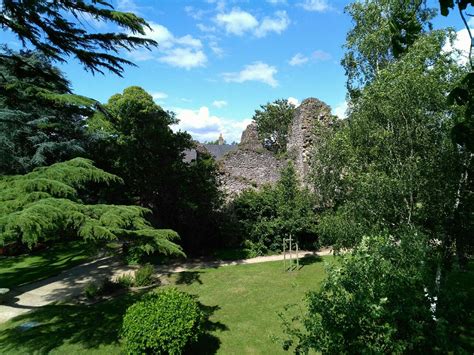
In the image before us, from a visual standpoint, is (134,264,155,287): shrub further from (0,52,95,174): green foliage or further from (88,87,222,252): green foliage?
(0,52,95,174): green foliage

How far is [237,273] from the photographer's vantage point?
13.5 m

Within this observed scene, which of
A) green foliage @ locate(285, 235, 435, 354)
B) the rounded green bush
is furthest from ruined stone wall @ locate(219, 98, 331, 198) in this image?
green foliage @ locate(285, 235, 435, 354)

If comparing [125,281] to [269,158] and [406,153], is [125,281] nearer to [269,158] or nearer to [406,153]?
[406,153]

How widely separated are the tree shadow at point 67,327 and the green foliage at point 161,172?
5.38 metres

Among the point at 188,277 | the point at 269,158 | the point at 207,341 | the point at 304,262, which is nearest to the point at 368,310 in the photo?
the point at 207,341

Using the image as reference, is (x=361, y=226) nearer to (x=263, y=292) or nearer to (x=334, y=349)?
(x=334, y=349)

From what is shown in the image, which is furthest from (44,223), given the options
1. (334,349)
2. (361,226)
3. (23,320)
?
(361,226)

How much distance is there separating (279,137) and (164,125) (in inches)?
1148

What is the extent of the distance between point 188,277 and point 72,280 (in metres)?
4.40

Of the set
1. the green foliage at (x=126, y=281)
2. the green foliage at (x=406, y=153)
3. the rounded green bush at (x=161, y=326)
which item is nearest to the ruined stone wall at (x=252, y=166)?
the green foliage at (x=126, y=281)

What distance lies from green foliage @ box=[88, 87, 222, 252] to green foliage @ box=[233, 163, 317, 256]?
69.4 inches

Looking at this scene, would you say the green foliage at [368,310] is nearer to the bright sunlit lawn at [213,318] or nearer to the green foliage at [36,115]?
the bright sunlit lawn at [213,318]

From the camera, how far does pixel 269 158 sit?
20.5 metres

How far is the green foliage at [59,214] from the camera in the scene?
6.82 metres
